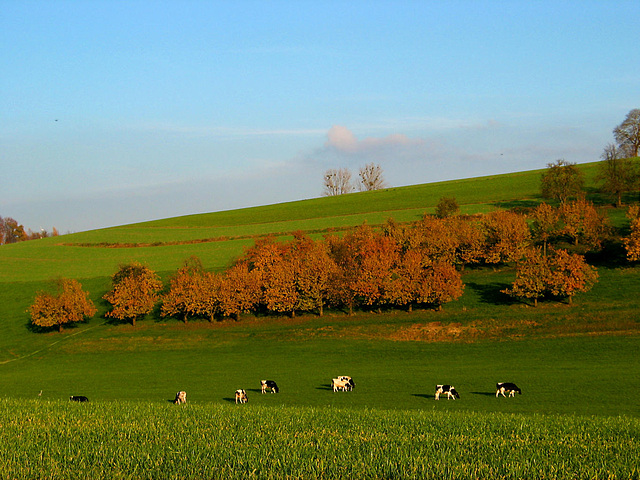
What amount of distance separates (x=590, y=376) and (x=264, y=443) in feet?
114

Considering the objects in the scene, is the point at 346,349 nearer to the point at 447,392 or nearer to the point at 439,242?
the point at 447,392

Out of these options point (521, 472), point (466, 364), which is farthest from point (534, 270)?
point (521, 472)

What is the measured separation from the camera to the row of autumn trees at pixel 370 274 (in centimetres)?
6969

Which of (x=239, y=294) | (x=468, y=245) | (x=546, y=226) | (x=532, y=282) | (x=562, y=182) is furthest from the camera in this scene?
(x=562, y=182)

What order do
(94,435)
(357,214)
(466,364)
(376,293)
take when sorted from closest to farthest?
1. (94,435)
2. (466,364)
3. (376,293)
4. (357,214)

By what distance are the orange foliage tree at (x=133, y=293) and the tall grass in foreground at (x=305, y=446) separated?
6563cm

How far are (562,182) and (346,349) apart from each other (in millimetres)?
71746

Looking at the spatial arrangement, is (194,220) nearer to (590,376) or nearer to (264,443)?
(590,376)

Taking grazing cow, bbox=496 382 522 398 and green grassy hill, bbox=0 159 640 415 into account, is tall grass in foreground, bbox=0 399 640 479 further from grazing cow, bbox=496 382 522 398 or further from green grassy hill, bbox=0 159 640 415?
grazing cow, bbox=496 382 522 398

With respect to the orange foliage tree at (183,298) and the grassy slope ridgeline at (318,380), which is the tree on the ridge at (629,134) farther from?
the orange foliage tree at (183,298)

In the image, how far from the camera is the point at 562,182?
10675 cm

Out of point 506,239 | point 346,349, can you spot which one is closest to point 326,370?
point 346,349

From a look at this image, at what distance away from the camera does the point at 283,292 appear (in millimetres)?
75250

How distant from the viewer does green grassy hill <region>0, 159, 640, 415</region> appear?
36.6m
